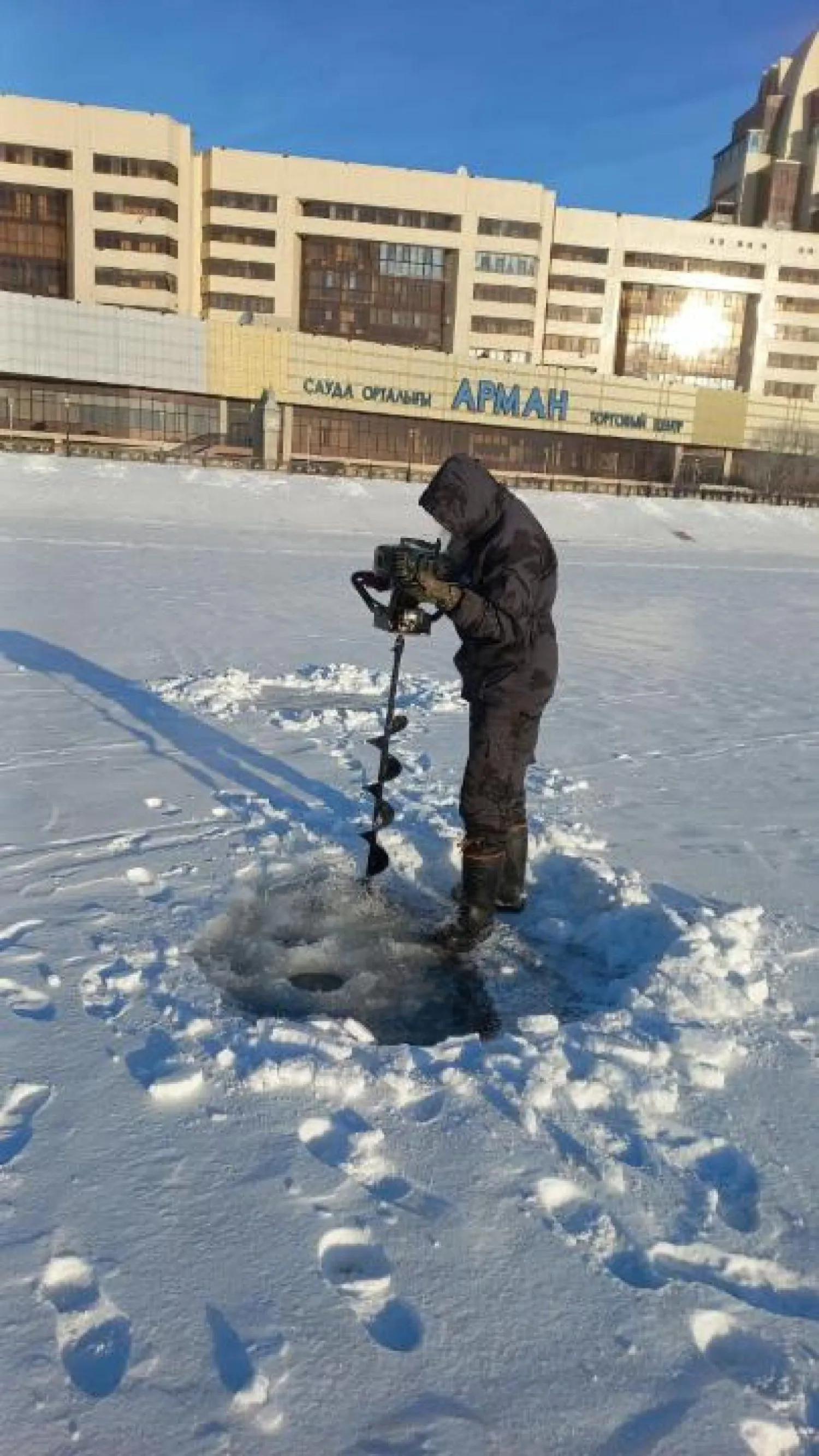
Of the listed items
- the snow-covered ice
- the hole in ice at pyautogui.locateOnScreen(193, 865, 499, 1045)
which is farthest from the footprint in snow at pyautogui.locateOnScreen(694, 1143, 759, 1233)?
the hole in ice at pyautogui.locateOnScreen(193, 865, 499, 1045)

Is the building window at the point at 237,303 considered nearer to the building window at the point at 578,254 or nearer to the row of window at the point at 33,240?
the row of window at the point at 33,240

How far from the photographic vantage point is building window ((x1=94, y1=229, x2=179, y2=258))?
204 ft

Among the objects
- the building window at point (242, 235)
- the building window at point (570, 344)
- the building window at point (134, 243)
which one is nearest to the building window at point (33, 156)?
the building window at point (134, 243)

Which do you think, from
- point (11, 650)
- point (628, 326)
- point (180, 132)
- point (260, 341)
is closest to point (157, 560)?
point (11, 650)

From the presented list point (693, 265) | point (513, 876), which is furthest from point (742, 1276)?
point (693, 265)

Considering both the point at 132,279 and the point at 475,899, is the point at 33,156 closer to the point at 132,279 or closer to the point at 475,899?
the point at 132,279

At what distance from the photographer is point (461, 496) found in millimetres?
3496

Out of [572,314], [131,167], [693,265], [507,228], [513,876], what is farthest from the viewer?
[693,265]

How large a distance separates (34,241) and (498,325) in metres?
33.3

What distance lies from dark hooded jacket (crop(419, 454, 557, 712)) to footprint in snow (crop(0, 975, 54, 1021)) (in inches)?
77.4

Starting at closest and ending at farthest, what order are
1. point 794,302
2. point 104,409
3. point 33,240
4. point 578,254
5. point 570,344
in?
point 104,409 < point 33,240 < point 578,254 < point 570,344 < point 794,302

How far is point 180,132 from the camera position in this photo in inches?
2409

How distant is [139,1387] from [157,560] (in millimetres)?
15568

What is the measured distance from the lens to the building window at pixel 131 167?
199 ft
